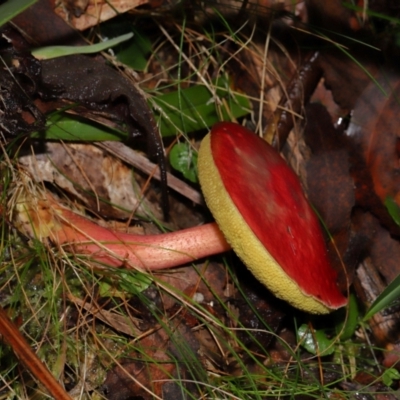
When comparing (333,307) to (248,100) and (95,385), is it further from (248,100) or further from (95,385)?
(248,100)

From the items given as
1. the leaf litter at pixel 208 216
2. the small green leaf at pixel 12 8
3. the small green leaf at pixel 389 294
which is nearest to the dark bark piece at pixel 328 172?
the leaf litter at pixel 208 216

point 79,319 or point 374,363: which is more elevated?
point 79,319

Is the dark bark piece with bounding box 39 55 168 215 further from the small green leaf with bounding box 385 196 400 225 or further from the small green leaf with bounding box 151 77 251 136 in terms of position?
the small green leaf with bounding box 385 196 400 225

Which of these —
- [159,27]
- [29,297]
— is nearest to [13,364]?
[29,297]

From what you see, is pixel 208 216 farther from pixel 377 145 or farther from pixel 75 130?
pixel 377 145

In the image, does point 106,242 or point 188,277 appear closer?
point 106,242

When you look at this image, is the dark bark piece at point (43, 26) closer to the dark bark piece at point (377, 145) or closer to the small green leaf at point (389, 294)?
the dark bark piece at point (377, 145)

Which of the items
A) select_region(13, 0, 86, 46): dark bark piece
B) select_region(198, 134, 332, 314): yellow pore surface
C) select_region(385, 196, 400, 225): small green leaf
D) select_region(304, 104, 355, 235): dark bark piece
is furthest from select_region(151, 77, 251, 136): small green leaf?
select_region(385, 196, 400, 225): small green leaf
